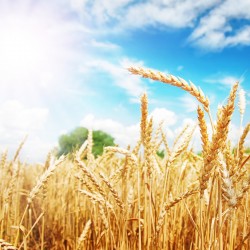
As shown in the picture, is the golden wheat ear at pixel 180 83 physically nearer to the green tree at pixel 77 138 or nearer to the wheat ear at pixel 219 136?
the wheat ear at pixel 219 136

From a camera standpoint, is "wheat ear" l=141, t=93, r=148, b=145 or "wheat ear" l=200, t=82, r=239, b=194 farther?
"wheat ear" l=141, t=93, r=148, b=145

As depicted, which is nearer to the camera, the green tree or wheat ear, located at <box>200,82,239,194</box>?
wheat ear, located at <box>200,82,239,194</box>

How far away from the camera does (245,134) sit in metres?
1.40

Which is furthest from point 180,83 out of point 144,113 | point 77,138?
point 77,138

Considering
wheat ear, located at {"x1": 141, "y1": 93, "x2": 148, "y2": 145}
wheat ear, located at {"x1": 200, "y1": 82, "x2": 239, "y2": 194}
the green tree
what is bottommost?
wheat ear, located at {"x1": 200, "y1": 82, "x2": 239, "y2": 194}

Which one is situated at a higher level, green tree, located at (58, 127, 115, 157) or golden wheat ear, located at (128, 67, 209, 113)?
green tree, located at (58, 127, 115, 157)

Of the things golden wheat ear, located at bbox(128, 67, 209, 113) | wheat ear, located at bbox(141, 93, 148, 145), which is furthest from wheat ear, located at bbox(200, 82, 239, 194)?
wheat ear, located at bbox(141, 93, 148, 145)

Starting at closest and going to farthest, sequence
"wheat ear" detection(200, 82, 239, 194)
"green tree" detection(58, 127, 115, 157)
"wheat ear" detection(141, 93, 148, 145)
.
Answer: "wheat ear" detection(200, 82, 239, 194) < "wheat ear" detection(141, 93, 148, 145) < "green tree" detection(58, 127, 115, 157)

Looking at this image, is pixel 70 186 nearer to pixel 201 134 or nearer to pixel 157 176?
pixel 157 176

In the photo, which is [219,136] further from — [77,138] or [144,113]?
[77,138]

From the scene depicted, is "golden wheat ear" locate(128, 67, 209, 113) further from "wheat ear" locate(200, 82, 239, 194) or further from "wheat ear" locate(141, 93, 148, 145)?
"wheat ear" locate(141, 93, 148, 145)

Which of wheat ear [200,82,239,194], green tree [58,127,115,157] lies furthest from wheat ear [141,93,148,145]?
green tree [58,127,115,157]

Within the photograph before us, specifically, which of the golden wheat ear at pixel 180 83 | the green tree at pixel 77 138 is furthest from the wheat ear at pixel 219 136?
the green tree at pixel 77 138

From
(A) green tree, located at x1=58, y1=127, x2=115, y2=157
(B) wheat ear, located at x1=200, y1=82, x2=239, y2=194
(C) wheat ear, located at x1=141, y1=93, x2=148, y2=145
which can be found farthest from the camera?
(A) green tree, located at x1=58, y1=127, x2=115, y2=157
